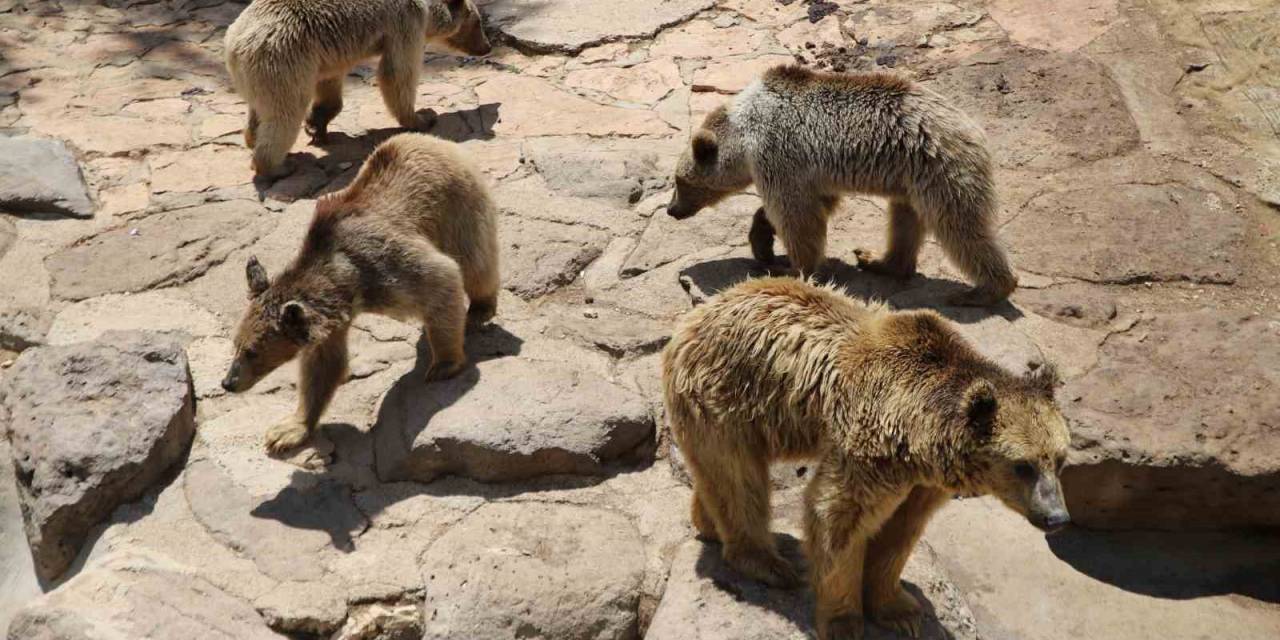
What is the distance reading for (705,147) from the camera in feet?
22.9

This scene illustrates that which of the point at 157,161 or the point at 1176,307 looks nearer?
the point at 1176,307

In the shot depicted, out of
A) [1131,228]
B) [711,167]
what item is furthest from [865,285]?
[1131,228]

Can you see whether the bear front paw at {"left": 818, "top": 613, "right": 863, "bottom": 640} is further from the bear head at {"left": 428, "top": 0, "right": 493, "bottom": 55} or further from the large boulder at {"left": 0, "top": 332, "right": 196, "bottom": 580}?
the bear head at {"left": 428, "top": 0, "right": 493, "bottom": 55}

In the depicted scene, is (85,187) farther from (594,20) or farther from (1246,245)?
(1246,245)

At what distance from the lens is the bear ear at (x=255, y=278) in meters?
5.32

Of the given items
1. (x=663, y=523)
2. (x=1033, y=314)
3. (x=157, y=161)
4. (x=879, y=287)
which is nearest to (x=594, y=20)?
(x=157, y=161)

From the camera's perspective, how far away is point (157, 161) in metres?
8.09

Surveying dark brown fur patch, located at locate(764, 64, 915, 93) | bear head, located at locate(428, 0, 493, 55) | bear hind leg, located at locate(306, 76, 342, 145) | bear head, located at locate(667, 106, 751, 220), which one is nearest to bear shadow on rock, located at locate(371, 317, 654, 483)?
bear head, located at locate(667, 106, 751, 220)

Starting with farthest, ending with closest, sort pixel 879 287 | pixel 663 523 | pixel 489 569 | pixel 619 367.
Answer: pixel 879 287
pixel 619 367
pixel 663 523
pixel 489 569

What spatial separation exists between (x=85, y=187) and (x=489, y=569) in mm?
4484

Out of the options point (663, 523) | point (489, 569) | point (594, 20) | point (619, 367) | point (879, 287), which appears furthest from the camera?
point (594, 20)

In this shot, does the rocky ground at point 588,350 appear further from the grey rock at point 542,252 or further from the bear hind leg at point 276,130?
the bear hind leg at point 276,130

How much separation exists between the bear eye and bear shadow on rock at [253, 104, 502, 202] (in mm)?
5256

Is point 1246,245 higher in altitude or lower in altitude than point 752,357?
lower
